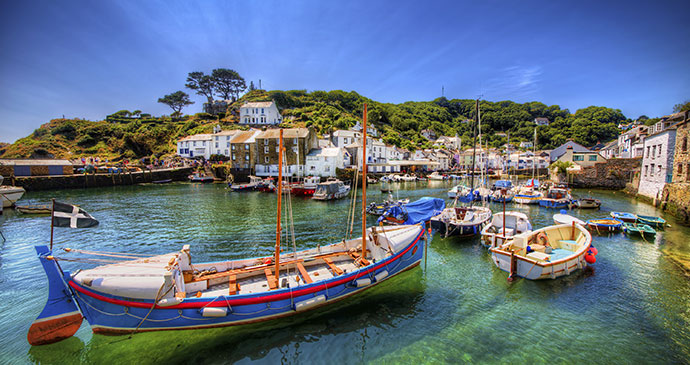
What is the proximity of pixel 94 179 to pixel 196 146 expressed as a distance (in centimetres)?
2650

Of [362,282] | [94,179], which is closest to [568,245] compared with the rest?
[362,282]

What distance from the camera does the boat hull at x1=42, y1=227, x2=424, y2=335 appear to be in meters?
8.45

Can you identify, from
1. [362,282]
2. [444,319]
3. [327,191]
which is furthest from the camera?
[327,191]

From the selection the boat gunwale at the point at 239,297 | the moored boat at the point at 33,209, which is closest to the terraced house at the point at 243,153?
the moored boat at the point at 33,209

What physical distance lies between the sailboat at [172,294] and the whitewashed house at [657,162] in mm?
37720

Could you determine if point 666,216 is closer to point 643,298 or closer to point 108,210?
point 643,298

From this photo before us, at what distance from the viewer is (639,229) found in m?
20.4

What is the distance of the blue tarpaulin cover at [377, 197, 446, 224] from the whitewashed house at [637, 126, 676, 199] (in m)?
25.9

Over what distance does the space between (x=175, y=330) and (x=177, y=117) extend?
125203 mm

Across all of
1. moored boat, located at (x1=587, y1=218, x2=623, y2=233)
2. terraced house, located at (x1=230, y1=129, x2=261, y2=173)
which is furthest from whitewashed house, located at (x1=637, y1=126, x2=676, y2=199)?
terraced house, located at (x1=230, y1=129, x2=261, y2=173)

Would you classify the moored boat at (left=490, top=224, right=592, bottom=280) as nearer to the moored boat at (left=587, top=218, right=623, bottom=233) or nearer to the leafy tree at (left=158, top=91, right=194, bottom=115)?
the moored boat at (left=587, top=218, right=623, bottom=233)

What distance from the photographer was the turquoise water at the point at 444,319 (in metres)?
8.51

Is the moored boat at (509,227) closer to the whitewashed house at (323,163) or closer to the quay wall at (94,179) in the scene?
the whitewashed house at (323,163)

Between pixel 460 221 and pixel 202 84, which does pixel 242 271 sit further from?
pixel 202 84
